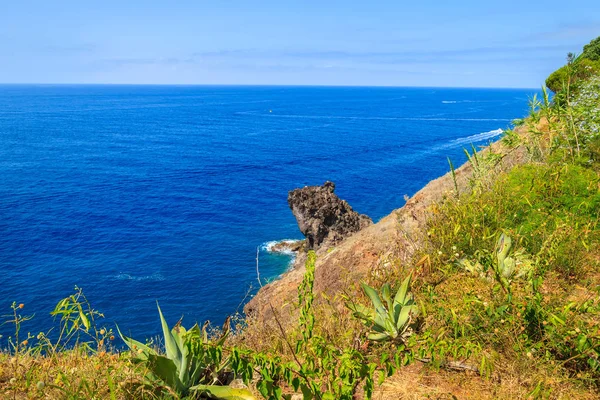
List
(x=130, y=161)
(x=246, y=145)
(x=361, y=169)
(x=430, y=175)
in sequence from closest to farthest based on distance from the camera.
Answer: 1. (x=430, y=175)
2. (x=361, y=169)
3. (x=130, y=161)
4. (x=246, y=145)

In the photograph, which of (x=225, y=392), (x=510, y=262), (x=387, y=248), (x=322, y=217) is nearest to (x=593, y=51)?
(x=322, y=217)

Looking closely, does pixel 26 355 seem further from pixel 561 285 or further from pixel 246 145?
pixel 246 145

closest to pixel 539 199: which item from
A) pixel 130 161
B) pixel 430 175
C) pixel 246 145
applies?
pixel 430 175

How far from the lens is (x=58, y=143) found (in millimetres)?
89375

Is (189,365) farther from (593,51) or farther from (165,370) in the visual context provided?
(593,51)

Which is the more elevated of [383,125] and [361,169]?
[383,125]

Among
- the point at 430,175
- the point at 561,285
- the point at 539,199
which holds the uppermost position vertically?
the point at 539,199

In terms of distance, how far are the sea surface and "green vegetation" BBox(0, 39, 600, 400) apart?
11343 millimetres

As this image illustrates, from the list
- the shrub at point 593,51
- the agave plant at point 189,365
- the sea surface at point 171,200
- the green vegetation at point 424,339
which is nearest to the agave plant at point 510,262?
the green vegetation at point 424,339

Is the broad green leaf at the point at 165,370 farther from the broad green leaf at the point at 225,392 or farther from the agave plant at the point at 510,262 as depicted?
the agave plant at the point at 510,262

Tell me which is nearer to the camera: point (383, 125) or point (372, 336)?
point (372, 336)

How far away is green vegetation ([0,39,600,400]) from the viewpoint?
3.87m

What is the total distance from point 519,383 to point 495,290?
104 cm

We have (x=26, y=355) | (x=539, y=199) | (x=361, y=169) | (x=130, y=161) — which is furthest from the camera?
(x=130, y=161)
